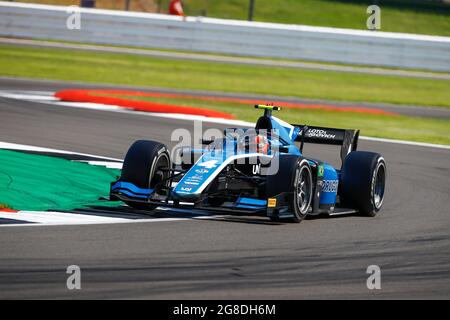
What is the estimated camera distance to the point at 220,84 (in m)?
27.4

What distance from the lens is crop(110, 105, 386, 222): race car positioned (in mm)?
10023

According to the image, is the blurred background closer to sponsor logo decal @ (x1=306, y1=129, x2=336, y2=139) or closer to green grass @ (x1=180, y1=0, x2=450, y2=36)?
green grass @ (x1=180, y1=0, x2=450, y2=36)

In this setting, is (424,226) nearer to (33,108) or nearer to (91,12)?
(33,108)

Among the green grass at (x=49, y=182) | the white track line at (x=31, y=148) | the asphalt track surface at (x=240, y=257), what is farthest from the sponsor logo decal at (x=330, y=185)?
the white track line at (x=31, y=148)

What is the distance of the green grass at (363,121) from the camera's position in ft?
65.3

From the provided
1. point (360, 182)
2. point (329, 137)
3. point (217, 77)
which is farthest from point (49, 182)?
point (217, 77)

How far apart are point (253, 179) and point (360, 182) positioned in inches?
58.1

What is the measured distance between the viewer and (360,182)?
11.1m

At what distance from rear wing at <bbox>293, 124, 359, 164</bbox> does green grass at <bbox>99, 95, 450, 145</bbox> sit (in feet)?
24.6

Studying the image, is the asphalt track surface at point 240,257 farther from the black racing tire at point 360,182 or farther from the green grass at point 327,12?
the green grass at point 327,12

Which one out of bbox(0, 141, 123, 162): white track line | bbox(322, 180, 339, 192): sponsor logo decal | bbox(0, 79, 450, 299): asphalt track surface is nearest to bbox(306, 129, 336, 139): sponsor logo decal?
bbox(322, 180, 339, 192): sponsor logo decal
